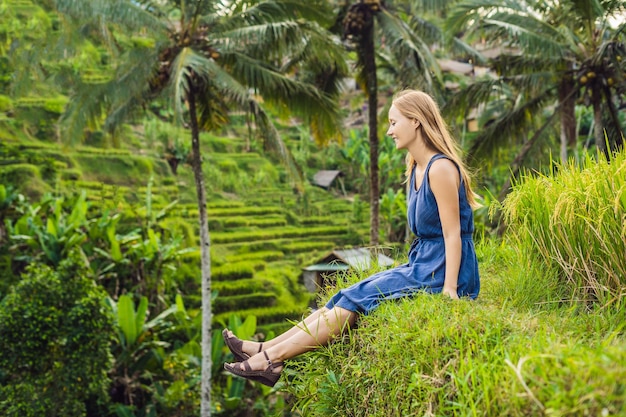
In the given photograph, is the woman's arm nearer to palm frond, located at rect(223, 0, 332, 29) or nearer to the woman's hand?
the woman's hand

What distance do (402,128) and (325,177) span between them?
66.6 feet

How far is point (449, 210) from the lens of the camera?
2.90m

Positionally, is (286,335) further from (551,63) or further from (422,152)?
(551,63)

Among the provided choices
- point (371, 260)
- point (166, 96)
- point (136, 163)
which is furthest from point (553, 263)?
point (136, 163)

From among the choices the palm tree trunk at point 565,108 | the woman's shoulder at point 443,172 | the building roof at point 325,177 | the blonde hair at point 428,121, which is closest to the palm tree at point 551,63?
the palm tree trunk at point 565,108

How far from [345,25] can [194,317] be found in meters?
6.41

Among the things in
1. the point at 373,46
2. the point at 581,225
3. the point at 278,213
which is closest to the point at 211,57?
the point at 373,46

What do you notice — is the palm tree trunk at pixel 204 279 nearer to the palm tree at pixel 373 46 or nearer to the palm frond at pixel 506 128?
the palm tree at pixel 373 46

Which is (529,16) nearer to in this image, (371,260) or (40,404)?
(371,260)

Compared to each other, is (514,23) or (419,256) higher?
(514,23)

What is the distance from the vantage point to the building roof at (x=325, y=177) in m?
23.1

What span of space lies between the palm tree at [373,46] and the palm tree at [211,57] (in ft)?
5.25

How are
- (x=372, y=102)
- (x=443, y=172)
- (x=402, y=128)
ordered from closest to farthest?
(x=443, y=172) → (x=402, y=128) → (x=372, y=102)

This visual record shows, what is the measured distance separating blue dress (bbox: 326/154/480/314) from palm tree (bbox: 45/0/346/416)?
6.26 metres
